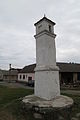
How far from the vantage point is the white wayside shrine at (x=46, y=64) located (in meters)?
8.97

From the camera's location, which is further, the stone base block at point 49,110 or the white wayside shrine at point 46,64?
the white wayside shrine at point 46,64

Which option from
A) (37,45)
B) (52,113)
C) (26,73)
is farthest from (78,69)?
(52,113)

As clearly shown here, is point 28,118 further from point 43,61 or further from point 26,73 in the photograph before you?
point 26,73

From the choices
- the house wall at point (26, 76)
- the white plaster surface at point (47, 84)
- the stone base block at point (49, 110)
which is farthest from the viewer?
the house wall at point (26, 76)

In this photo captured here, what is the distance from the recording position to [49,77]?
8977 mm

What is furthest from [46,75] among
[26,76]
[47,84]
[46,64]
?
[26,76]

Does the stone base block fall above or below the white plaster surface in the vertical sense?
below

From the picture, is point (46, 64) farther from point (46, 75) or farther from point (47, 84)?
point (47, 84)

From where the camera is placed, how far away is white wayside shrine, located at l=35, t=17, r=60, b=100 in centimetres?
897

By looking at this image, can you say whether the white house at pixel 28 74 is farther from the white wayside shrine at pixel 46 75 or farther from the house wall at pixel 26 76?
the white wayside shrine at pixel 46 75

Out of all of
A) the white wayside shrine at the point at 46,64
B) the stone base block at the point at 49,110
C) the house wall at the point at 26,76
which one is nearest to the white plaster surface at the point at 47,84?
the white wayside shrine at the point at 46,64

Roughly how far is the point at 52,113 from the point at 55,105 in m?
0.58

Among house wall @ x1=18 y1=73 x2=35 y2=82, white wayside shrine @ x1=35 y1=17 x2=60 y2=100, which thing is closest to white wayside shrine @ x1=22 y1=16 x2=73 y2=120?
white wayside shrine @ x1=35 y1=17 x2=60 y2=100

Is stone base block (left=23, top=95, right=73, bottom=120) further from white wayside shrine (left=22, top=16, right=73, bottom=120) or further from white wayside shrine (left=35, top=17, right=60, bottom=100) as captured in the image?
white wayside shrine (left=35, top=17, right=60, bottom=100)
